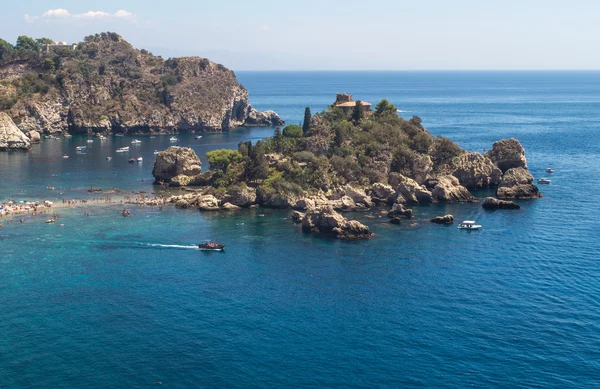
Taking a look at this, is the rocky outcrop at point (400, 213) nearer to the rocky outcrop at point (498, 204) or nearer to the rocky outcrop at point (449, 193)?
the rocky outcrop at point (449, 193)

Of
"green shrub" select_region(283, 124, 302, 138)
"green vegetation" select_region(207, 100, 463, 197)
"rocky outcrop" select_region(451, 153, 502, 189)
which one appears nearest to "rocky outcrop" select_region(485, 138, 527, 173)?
"rocky outcrop" select_region(451, 153, 502, 189)

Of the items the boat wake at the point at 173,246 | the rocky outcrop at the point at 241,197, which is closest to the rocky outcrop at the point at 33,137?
the rocky outcrop at the point at 241,197

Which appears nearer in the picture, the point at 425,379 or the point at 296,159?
the point at 425,379

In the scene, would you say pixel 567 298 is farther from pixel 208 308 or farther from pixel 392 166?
pixel 392 166

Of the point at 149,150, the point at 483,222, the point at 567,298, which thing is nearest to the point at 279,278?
the point at 567,298

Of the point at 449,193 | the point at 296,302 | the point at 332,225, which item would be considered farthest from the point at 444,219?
the point at 296,302

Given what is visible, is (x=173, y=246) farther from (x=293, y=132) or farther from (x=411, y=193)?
(x=293, y=132)

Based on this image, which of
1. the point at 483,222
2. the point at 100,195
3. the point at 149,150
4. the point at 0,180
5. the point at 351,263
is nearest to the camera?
the point at 351,263

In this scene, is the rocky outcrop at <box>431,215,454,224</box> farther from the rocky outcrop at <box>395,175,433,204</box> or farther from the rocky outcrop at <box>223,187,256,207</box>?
the rocky outcrop at <box>223,187,256,207</box>
